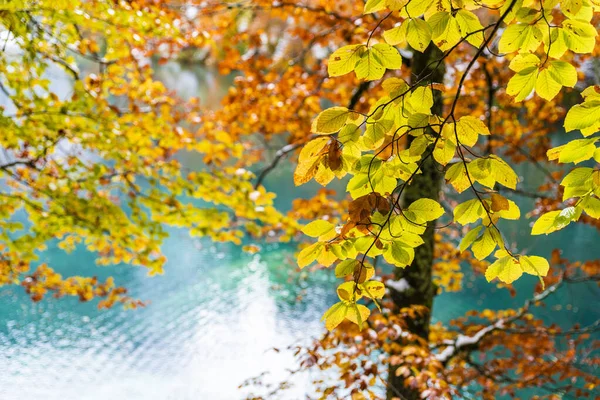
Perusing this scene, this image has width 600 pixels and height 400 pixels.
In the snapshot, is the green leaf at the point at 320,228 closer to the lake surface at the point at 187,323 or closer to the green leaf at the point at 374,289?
the green leaf at the point at 374,289

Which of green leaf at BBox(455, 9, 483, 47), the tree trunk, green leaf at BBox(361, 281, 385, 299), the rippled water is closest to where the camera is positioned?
green leaf at BBox(455, 9, 483, 47)

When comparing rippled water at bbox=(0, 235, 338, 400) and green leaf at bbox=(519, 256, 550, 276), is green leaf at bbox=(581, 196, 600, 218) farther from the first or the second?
rippled water at bbox=(0, 235, 338, 400)

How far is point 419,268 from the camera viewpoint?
374cm

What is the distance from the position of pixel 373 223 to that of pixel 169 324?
1175 centimetres

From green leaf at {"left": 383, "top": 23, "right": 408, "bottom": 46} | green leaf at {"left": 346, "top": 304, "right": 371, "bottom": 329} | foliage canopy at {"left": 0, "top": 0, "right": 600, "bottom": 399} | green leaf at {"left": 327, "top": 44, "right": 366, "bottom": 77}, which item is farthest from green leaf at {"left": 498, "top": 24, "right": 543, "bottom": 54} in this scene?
green leaf at {"left": 346, "top": 304, "right": 371, "bottom": 329}

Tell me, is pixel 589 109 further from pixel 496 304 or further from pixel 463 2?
pixel 496 304

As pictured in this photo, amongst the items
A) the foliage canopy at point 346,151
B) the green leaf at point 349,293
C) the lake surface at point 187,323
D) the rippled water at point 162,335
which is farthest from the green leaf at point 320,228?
the rippled water at point 162,335

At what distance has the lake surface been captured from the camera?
9461mm

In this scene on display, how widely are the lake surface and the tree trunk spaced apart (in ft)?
13.6

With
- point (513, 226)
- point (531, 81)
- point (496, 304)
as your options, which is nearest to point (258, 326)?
point (496, 304)

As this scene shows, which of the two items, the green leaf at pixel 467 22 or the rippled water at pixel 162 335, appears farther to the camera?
the rippled water at pixel 162 335

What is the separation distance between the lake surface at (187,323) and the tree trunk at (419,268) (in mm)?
4146

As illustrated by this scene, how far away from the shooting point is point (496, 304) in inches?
488

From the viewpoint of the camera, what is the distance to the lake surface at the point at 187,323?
31.0 ft
